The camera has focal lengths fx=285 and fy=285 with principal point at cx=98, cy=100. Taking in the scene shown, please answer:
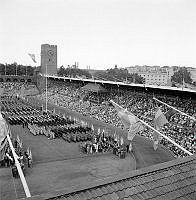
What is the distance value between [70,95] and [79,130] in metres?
30.5

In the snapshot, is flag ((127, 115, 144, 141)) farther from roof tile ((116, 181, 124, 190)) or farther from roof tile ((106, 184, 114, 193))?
roof tile ((106, 184, 114, 193))

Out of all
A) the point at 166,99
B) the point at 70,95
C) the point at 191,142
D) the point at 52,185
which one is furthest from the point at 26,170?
the point at 70,95

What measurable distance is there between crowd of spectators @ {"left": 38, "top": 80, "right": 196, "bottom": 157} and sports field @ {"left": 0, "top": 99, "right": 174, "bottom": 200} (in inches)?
75.8

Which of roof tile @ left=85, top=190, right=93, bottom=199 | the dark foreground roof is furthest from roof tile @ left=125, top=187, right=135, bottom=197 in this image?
roof tile @ left=85, top=190, right=93, bottom=199

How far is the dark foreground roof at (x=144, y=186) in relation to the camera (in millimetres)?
5816

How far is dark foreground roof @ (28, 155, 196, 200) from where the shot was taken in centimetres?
582

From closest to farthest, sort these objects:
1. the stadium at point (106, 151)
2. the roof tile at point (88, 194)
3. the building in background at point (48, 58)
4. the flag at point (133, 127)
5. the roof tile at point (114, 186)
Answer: the roof tile at point (88, 194) < the roof tile at point (114, 186) < the stadium at point (106, 151) < the flag at point (133, 127) < the building in background at point (48, 58)

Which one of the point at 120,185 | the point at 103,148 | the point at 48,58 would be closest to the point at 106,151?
the point at 103,148

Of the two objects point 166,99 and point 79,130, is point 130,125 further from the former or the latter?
point 166,99

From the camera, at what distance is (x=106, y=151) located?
24.3m

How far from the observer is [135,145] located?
26.5 metres

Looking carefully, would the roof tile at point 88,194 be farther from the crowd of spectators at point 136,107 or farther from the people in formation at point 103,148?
the crowd of spectators at point 136,107

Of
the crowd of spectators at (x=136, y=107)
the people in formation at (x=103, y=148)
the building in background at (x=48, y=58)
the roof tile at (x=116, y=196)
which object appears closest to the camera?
the roof tile at (x=116, y=196)

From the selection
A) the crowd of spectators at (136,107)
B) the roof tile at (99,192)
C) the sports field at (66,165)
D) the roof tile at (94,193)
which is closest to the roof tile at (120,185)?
the roof tile at (99,192)
